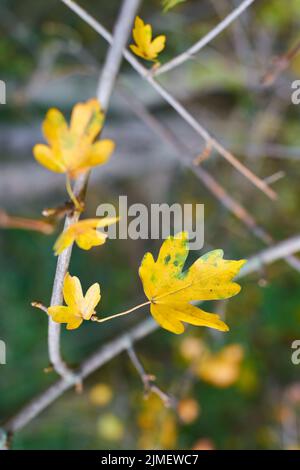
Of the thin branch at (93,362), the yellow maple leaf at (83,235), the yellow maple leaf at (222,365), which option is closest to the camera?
the yellow maple leaf at (83,235)

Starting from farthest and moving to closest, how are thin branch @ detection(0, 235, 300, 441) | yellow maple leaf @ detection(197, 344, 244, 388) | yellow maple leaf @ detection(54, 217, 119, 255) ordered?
yellow maple leaf @ detection(197, 344, 244, 388) < thin branch @ detection(0, 235, 300, 441) < yellow maple leaf @ detection(54, 217, 119, 255)

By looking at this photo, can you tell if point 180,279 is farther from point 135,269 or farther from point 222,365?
point 135,269

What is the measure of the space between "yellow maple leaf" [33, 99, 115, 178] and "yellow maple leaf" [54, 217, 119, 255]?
0.20 ft

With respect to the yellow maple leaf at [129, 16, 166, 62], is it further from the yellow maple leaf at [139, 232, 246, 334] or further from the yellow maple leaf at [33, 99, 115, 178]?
the yellow maple leaf at [139, 232, 246, 334]

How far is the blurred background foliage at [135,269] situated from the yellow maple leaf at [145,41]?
1030 mm

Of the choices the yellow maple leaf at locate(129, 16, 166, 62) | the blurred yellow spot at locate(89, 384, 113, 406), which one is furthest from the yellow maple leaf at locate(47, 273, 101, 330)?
the blurred yellow spot at locate(89, 384, 113, 406)

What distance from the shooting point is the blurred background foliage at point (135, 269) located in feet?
5.45

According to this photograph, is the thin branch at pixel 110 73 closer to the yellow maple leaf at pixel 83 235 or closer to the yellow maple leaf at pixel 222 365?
the yellow maple leaf at pixel 83 235

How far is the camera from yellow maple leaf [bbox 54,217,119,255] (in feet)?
1.44

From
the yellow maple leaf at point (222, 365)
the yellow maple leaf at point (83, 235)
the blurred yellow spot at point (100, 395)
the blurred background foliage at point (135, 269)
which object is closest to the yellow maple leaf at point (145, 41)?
the yellow maple leaf at point (83, 235)

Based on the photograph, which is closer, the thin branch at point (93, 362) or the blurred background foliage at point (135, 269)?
the thin branch at point (93, 362)

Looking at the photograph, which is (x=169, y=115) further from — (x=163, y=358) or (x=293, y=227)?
(x=163, y=358)
